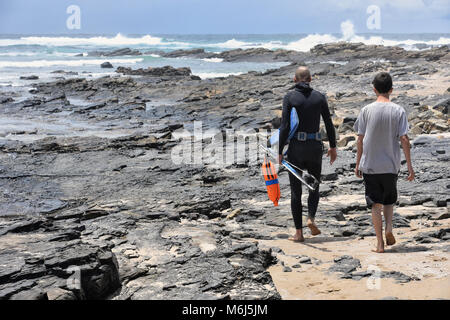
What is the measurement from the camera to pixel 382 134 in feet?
15.9

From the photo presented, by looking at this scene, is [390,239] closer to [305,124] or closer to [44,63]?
[305,124]

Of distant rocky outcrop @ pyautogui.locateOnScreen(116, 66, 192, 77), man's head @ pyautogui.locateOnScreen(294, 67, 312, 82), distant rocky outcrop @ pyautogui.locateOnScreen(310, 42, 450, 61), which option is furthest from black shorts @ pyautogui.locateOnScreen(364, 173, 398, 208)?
distant rocky outcrop @ pyautogui.locateOnScreen(310, 42, 450, 61)

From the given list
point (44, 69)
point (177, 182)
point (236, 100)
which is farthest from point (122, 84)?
point (177, 182)

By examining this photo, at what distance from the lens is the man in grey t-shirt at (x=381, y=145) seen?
4.81 metres

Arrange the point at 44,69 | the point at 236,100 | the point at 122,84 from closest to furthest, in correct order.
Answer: the point at 236,100
the point at 122,84
the point at 44,69

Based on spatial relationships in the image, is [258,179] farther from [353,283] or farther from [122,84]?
[122,84]

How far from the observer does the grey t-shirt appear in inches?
189

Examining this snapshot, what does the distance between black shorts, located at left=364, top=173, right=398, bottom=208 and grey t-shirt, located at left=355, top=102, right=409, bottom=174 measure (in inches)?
2.4

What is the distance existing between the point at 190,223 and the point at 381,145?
2.65m

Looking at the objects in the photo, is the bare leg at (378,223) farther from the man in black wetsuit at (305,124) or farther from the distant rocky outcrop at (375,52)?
the distant rocky outcrop at (375,52)

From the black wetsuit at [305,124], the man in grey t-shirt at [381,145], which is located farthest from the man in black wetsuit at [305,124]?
the man in grey t-shirt at [381,145]

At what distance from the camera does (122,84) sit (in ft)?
97.4

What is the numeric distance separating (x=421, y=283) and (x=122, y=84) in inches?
1062
